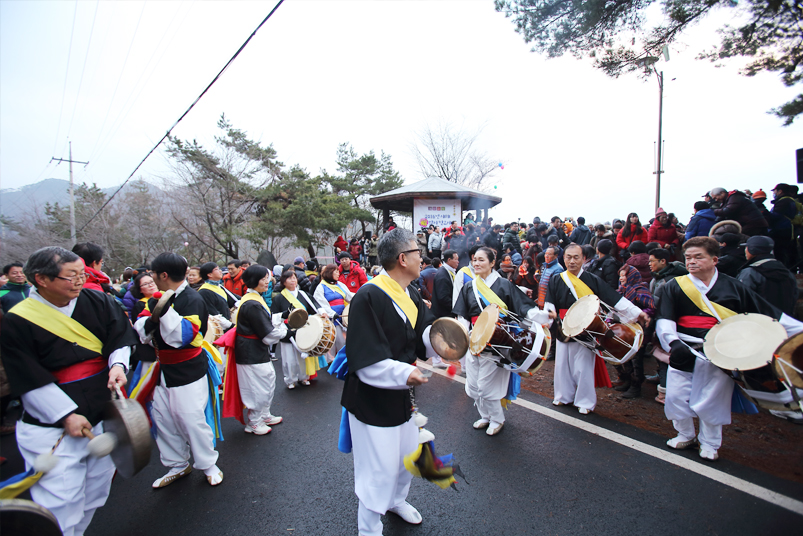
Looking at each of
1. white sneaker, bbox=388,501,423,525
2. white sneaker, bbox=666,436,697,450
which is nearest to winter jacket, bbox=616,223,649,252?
white sneaker, bbox=666,436,697,450

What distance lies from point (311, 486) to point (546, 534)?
1.89m

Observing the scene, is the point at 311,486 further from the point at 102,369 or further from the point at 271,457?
the point at 102,369

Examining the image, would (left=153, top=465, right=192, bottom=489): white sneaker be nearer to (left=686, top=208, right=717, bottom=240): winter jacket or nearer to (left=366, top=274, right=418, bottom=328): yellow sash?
(left=366, top=274, right=418, bottom=328): yellow sash

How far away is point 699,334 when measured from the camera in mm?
3305

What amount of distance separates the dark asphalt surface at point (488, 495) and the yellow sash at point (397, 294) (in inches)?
61.6

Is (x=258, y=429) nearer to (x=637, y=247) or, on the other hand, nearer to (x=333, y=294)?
(x=333, y=294)

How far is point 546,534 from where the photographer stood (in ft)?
8.38

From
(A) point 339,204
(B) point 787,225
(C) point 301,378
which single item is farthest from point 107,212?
(B) point 787,225

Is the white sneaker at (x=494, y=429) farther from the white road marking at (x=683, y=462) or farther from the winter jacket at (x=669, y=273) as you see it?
the winter jacket at (x=669, y=273)

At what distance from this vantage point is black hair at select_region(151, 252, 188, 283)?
314 centimetres

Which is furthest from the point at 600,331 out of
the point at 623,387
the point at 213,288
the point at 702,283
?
the point at 213,288

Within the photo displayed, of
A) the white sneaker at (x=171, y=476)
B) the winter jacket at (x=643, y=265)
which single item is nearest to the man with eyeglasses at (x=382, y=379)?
the white sneaker at (x=171, y=476)

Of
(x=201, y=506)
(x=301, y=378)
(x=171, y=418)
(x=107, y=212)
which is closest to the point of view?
(x=201, y=506)

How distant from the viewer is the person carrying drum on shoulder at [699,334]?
3.22 metres
